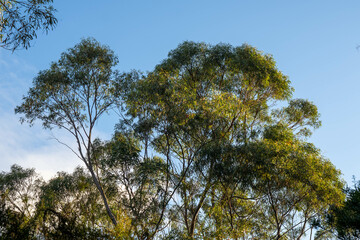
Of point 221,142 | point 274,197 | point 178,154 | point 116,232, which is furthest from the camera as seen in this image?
point 178,154

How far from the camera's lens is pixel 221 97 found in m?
17.7

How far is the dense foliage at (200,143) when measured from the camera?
56.2ft

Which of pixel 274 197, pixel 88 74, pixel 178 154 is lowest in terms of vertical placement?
pixel 274 197

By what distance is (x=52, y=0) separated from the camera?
10.7 metres

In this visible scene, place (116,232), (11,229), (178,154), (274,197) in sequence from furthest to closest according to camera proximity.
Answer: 1. (178,154)
2. (274,197)
3. (116,232)
4. (11,229)

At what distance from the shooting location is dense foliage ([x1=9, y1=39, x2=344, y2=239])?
17125 mm

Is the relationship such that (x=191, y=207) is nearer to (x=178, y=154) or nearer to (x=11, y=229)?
(x=178, y=154)

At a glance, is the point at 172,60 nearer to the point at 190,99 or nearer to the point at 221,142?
the point at 190,99

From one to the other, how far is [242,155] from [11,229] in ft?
39.7

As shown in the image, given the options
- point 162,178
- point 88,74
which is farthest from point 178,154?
point 88,74

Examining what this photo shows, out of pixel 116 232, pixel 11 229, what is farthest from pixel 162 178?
pixel 11 229

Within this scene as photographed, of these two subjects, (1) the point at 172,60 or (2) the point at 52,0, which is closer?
(2) the point at 52,0

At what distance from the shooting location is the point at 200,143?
59.2ft

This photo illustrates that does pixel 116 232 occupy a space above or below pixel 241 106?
below
